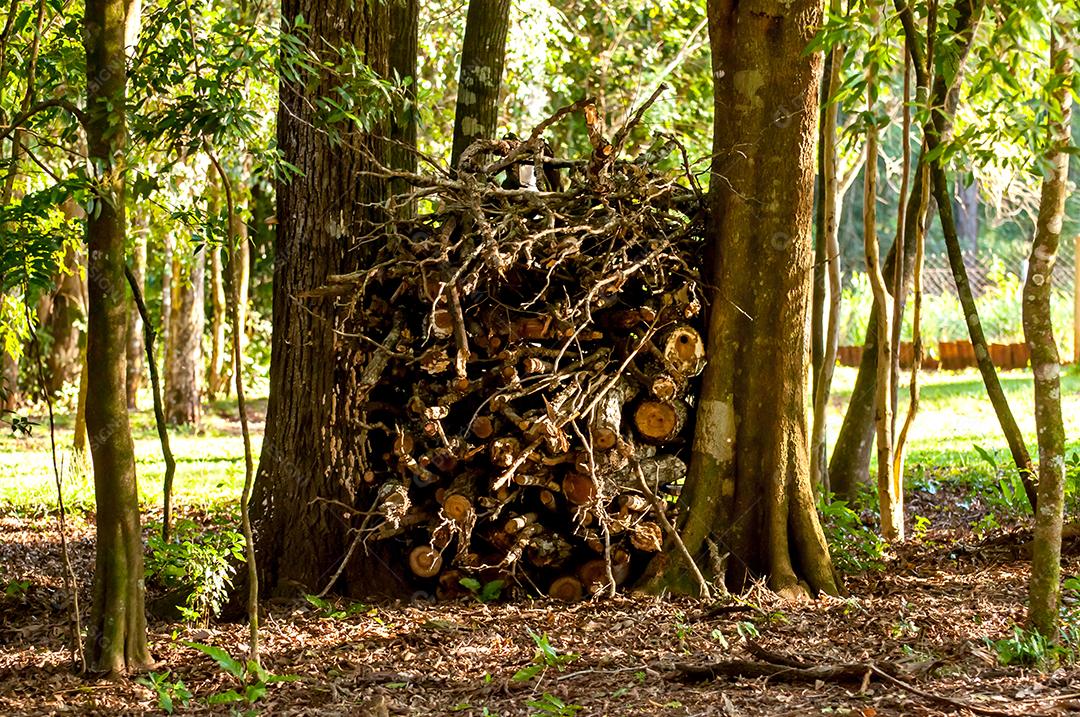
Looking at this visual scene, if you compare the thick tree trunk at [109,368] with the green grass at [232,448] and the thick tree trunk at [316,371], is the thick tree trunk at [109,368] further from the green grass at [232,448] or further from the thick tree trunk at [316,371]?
the green grass at [232,448]

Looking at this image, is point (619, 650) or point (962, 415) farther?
point (962, 415)

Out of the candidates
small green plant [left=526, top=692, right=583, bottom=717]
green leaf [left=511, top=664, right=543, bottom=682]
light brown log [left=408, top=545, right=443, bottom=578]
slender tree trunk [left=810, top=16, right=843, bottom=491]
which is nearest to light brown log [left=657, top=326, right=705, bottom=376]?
slender tree trunk [left=810, top=16, right=843, bottom=491]

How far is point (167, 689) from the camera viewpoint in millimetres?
4125

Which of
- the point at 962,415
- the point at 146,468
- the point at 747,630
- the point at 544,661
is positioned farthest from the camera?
the point at 962,415

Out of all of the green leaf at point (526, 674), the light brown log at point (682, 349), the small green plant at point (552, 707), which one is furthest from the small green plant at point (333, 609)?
the light brown log at point (682, 349)

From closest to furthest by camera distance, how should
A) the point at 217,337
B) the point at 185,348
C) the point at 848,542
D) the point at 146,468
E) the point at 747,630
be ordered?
the point at 747,630 → the point at 848,542 → the point at 146,468 → the point at 185,348 → the point at 217,337

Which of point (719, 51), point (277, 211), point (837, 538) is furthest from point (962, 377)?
point (277, 211)

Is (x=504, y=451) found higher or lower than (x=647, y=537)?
higher

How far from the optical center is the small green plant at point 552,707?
3732 millimetres

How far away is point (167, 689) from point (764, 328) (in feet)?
9.94

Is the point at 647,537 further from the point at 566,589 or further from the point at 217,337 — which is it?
the point at 217,337

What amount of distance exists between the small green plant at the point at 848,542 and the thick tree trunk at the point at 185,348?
9.03m

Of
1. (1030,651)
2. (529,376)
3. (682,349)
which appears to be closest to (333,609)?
(529,376)

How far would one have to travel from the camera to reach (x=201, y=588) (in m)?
5.07
